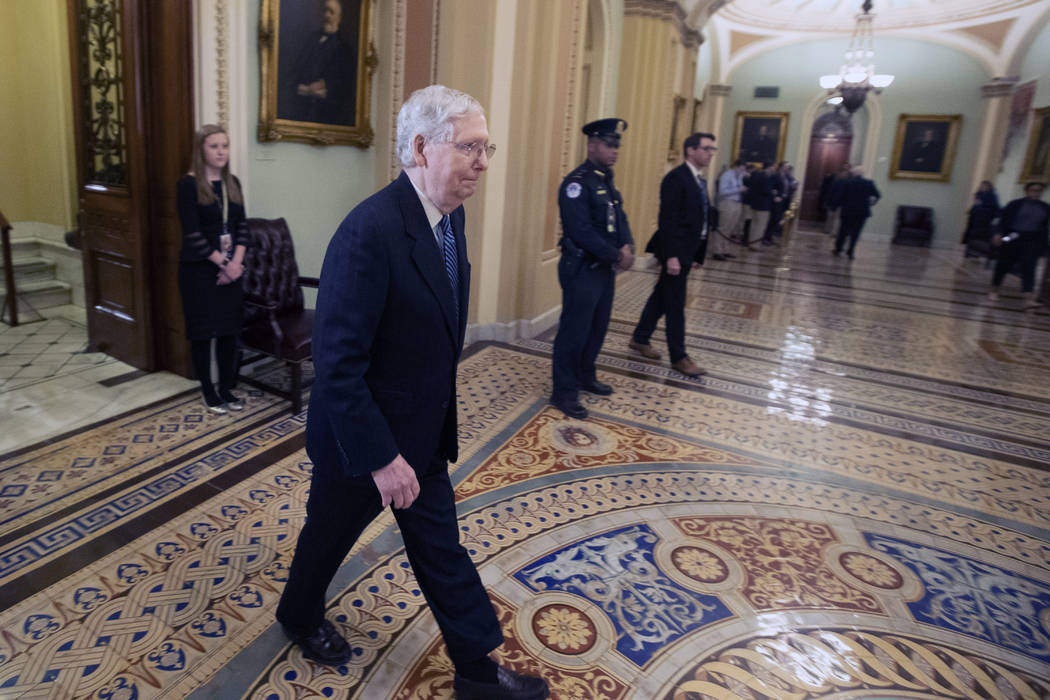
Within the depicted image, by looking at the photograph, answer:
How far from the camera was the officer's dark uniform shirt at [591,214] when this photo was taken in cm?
388

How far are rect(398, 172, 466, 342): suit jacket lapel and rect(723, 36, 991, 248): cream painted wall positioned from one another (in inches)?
664

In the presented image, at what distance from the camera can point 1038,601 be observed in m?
2.54

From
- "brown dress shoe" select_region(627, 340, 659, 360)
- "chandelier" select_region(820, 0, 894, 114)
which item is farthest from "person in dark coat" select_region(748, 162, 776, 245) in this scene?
"brown dress shoe" select_region(627, 340, 659, 360)

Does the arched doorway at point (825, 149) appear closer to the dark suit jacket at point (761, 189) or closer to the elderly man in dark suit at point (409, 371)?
the dark suit jacket at point (761, 189)

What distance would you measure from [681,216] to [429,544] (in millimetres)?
3588

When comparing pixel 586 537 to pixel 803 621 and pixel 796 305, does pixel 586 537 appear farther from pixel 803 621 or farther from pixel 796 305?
pixel 796 305

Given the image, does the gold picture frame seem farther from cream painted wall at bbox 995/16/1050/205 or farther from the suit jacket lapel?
the suit jacket lapel

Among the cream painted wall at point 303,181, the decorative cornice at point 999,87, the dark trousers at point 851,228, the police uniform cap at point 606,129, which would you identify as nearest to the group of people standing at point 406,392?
the police uniform cap at point 606,129

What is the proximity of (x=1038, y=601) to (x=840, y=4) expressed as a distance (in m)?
15.5

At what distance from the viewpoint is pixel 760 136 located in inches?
658

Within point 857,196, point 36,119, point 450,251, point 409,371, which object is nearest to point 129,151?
point 36,119

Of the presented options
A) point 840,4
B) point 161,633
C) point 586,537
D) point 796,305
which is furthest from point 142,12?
point 840,4

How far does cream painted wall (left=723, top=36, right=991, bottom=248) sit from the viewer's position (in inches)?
573

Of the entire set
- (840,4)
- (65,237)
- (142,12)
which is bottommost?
(65,237)
